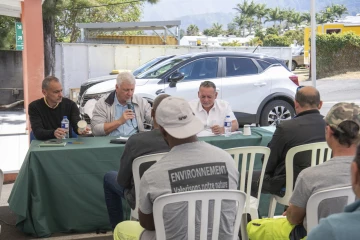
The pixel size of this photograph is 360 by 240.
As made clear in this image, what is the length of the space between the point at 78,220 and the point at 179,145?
249 cm

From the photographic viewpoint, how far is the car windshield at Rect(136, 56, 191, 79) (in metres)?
10.4

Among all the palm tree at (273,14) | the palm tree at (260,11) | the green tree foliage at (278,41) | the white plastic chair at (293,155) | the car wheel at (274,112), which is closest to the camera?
the white plastic chair at (293,155)

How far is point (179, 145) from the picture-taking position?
8.84ft

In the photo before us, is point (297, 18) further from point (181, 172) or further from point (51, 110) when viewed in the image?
point (181, 172)

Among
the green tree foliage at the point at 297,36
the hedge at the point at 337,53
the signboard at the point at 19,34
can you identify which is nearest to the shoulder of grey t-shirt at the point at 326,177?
the signboard at the point at 19,34

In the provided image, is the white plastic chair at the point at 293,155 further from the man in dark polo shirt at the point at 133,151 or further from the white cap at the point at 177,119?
the white cap at the point at 177,119

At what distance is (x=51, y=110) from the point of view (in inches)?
209

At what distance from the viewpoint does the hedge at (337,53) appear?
29.3 m

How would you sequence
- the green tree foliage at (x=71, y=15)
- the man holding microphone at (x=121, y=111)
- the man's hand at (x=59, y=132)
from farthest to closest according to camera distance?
1. the green tree foliage at (x=71, y=15)
2. the man holding microphone at (x=121, y=111)
3. the man's hand at (x=59, y=132)

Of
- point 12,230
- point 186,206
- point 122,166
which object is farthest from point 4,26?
point 186,206

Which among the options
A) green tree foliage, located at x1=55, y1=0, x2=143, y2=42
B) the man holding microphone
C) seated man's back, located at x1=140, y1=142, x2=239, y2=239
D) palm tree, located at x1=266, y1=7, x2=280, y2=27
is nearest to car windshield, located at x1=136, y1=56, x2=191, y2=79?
the man holding microphone

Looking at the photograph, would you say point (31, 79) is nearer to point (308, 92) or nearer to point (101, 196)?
point (101, 196)

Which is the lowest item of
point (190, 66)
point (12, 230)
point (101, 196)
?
point (12, 230)

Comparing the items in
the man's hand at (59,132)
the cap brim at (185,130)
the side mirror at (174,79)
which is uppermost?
the side mirror at (174,79)
